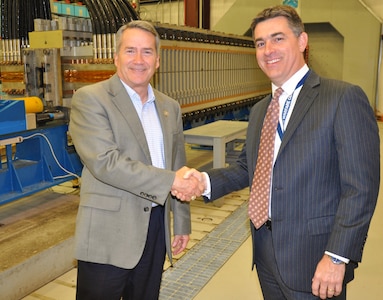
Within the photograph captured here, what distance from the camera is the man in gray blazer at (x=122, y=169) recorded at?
1569mm

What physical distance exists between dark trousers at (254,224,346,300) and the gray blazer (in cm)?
43

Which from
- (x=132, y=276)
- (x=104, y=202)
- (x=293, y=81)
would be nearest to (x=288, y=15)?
(x=293, y=81)

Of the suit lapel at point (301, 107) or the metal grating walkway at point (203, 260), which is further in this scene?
the metal grating walkway at point (203, 260)

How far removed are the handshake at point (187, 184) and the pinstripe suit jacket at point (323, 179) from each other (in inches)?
16.1

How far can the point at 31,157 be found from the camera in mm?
3717

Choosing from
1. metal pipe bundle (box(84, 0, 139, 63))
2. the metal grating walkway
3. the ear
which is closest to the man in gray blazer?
the ear

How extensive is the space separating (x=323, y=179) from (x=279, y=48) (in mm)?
496

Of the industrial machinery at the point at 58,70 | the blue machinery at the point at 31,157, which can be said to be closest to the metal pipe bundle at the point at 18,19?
the industrial machinery at the point at 58,70

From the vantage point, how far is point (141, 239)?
1639 millimetres

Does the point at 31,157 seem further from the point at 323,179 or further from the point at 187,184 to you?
the point at 323,179

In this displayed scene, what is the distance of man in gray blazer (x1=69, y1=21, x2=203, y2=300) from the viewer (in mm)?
1569

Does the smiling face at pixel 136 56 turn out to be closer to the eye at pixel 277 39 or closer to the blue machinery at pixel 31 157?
the eye at pixel 277 39

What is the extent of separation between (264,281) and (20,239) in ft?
6.77

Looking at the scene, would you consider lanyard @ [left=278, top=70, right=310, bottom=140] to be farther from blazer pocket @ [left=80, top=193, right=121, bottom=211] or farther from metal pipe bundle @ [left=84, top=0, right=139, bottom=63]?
metal pipe bundle @ [left=84, top=0, right=139, bottom=63]
